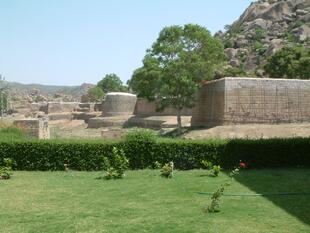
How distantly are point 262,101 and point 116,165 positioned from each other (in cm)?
1641

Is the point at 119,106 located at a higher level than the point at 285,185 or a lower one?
higher

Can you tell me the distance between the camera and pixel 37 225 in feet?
25.5

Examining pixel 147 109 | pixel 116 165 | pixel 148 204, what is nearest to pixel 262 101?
pixel 116 165

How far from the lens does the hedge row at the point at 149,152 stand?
15305 millimetres

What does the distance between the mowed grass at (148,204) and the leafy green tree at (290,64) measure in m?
37.3

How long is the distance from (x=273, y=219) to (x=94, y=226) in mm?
3011

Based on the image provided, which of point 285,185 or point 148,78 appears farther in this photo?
point 148,78

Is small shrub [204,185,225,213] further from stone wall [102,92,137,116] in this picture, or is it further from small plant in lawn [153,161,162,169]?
stone wall [102,92,137,116]

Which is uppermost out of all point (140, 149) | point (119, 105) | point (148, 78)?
point (148, 78)

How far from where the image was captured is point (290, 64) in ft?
165

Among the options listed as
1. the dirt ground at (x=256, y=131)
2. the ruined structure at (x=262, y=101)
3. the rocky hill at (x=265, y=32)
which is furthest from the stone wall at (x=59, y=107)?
the dirt ground at (x=256, y=131)

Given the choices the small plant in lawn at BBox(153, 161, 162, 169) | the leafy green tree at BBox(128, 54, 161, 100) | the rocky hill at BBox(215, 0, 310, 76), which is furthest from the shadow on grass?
the rocky hill at BBox(215, 0, 310, 76)

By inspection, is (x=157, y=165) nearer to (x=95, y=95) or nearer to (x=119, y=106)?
(x=119, y=106)

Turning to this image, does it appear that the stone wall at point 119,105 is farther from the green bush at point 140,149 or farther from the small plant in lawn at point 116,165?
the small plant in lawn at point 116,165
